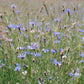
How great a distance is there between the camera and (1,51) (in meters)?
1.59

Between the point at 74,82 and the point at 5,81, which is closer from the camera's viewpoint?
the point at 74,82

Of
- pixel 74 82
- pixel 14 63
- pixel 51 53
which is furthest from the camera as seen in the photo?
pixel 51 53

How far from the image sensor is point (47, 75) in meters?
1.33

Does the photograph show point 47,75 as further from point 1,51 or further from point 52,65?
point 1,51

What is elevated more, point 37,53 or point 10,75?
point 37,53

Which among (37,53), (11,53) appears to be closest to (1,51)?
(11,53)

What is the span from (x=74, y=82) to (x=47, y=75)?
8.5 inches

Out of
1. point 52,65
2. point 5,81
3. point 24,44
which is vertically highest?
point 24,44

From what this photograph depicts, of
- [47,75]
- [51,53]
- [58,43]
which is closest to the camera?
[47,75]

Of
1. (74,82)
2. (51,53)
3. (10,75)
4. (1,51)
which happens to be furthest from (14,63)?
(74,82)

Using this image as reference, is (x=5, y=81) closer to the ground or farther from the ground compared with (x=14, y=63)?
closer to the ground

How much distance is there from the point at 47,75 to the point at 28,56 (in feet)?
0.93

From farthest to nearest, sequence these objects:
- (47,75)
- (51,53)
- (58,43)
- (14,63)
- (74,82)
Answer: (58,43), (51,53), (14,63), (47,75), (74,82)

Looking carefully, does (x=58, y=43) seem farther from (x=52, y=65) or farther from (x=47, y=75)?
(x=47, y=75)
